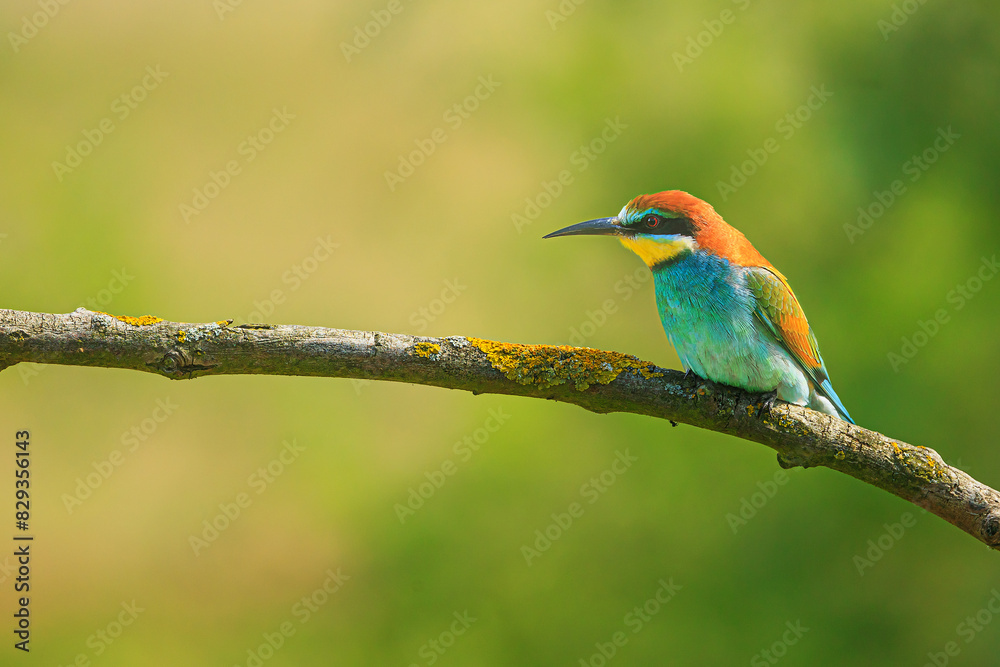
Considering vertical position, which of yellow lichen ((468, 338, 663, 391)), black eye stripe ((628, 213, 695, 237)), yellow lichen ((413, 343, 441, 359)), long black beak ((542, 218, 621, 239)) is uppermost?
black eye stripe ((628, 213, 695, 237))

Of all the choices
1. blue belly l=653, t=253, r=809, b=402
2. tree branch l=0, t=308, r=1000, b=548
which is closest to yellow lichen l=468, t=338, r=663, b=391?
tree branch l=0, t=308, r=1000, b=548

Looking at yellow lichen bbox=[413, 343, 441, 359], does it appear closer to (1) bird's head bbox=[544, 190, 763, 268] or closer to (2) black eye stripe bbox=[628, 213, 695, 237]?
(1) bird's head bbox=[544, 190, 763, 268]

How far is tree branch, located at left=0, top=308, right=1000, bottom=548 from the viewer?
1181 millimetres

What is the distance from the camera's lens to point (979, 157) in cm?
319

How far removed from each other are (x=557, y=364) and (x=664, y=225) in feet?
2.06

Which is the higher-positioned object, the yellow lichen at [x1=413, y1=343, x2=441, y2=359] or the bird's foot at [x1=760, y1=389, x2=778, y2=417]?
the bird's foot at [x1=760, y1=389, x2=778, y2=417]

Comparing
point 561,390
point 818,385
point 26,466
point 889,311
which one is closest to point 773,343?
point 818,385

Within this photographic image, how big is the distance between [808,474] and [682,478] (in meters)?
0.49

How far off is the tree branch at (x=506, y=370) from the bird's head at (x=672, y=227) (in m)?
0.42

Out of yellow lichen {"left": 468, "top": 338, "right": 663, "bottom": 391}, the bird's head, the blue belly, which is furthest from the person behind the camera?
the bird's head

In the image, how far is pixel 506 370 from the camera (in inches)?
51.8

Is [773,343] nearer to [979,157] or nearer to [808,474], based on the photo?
[808,474]

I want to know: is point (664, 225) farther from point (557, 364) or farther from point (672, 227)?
point (557, 364)

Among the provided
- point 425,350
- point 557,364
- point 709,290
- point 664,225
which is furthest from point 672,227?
point 425,350
